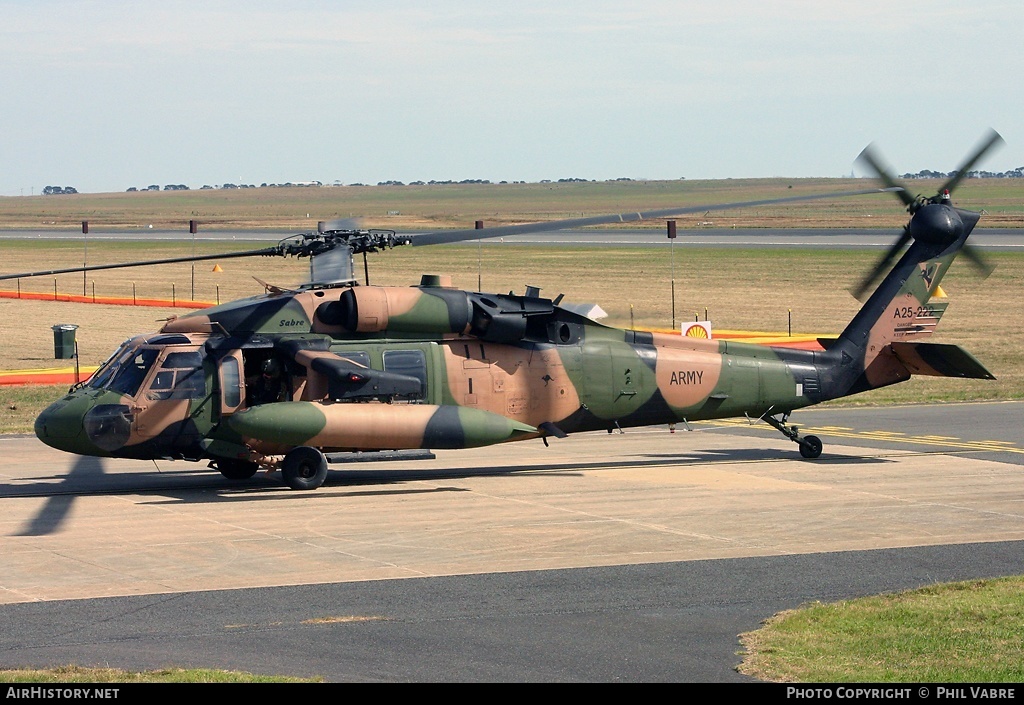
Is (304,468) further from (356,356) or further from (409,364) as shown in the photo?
(409,364)

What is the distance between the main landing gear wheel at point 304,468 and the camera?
786 inches

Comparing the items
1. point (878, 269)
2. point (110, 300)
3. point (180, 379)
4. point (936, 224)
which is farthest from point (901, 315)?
point (110, 300)

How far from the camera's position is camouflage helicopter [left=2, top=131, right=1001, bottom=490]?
19.3m

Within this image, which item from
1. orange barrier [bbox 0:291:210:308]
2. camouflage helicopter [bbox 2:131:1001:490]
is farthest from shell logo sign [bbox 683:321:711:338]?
orange barrier [bbox 0:291:210:308]

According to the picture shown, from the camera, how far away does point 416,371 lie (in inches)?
808

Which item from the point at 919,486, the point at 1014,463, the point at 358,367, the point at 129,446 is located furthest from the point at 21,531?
the point at 1014,463

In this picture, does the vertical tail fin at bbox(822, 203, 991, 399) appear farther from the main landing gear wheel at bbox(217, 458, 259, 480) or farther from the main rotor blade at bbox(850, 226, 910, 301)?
the main landing gear wheel at bbox(217, 458, 259, 480)

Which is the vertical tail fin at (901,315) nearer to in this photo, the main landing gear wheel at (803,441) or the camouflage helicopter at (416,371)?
the camouflage helicopter at (416,371)

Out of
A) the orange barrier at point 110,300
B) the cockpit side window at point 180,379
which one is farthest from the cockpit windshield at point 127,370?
the orange barrier at point 110,300

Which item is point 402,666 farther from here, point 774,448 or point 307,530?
point 774,448

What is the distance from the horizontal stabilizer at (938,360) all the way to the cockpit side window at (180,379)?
11.6 metres

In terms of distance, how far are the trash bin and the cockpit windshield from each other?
17.5 meters

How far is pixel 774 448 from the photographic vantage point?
24844 millimetres

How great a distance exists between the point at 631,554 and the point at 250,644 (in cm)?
548
